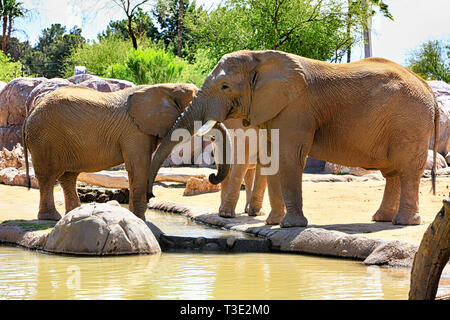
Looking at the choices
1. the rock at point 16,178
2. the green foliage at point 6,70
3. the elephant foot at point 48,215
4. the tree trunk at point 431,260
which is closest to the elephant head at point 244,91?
the elephant foot at point 48,215

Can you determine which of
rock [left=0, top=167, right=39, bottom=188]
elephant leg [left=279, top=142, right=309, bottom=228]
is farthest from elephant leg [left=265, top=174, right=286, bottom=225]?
rock [left=0, top=167, right=39, bottom=188]

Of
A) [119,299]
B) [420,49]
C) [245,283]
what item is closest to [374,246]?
[245,283]

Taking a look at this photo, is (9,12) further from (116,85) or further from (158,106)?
(158,106)

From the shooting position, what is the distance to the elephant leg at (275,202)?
10250 mm

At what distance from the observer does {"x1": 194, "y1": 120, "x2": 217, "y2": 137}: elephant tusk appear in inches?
357

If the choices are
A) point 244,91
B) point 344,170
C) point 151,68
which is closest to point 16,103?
point 151,68

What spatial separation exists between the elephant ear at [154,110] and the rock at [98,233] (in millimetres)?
1907

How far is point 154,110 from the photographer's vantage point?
10.1 metres

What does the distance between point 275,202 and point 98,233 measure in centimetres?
294

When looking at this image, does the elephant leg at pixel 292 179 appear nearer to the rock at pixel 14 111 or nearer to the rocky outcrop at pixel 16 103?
the rocky outcrop at pixel 16 103

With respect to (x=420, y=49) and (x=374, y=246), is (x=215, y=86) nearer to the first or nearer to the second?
(x=374, y=246)

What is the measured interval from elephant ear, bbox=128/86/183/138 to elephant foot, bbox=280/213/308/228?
2.10 m

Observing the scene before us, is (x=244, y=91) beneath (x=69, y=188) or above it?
above

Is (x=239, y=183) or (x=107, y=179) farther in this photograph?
(x=107, y=179)
